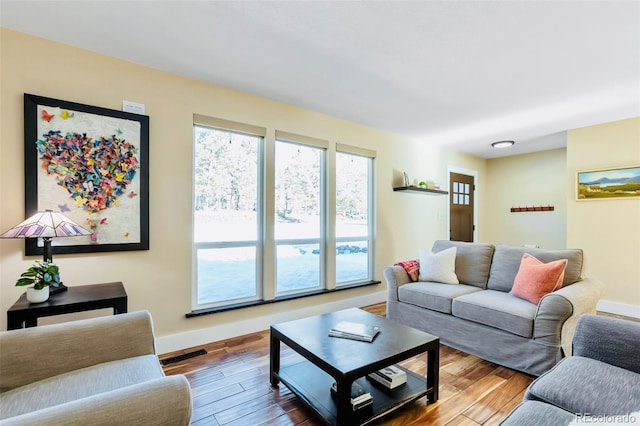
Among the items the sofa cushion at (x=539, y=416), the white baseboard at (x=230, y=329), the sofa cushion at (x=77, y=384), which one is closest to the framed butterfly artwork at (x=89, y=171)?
the white baseboard at (x=230, y=329)

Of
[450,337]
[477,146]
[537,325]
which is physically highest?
[477,146]

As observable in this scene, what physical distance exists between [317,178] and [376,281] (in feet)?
5.35

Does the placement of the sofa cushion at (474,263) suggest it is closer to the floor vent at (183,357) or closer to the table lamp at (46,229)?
the floor vent at (183,357)

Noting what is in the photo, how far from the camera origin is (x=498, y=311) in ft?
7.96

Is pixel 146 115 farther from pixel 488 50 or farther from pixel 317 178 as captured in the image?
pixel 488 50

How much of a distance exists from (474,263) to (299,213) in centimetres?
195

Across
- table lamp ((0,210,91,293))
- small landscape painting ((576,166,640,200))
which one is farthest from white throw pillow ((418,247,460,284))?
table lamp ((0,210,91,293))

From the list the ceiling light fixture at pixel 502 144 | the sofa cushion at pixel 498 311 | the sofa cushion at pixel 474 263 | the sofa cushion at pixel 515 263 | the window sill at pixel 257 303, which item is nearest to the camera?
the sofa cushion at pixel 498 311

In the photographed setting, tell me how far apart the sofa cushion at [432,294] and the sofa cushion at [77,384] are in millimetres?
2316

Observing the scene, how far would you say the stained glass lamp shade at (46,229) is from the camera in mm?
1810

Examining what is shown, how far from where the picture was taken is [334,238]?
376cm

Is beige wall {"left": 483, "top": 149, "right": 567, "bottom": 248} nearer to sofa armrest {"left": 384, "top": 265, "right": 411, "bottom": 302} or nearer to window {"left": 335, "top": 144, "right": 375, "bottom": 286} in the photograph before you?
window {"left": 335, "top": 144, "right": 375, "bottom": 286}

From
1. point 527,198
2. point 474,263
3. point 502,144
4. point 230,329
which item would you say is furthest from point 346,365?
point 527,198

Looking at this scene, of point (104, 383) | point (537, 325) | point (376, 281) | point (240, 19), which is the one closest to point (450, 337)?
point (537, 325)
